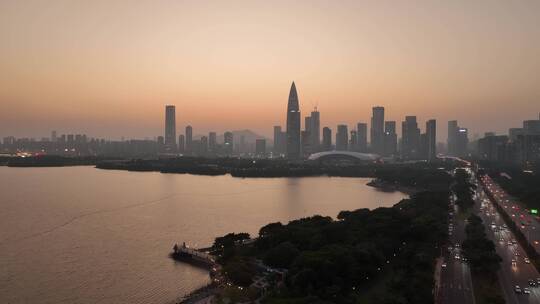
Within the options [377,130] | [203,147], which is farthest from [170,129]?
[377,130]

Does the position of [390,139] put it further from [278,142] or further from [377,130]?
[278,142]

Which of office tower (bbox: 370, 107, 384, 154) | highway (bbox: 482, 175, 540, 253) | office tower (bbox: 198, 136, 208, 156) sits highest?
office tower (bbox: 370, 107, 384, 154)

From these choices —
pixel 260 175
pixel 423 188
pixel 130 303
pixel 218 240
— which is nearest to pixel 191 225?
pixel 218 240

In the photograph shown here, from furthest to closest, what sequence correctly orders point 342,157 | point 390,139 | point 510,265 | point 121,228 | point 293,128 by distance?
point 390,139, point 293,128, point 342,157, point 121,228, point 510,265

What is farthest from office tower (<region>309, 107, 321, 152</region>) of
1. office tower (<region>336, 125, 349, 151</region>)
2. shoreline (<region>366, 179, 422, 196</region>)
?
shoreline (<region>366, 179, 422, 196</region>)

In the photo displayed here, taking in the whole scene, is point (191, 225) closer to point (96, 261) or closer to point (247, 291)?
point (96, 261)

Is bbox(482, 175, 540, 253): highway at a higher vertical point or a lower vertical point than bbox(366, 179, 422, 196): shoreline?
lower

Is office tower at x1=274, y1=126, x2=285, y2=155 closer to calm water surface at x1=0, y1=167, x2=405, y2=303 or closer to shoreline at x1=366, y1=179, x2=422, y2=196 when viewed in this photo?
shoreline at x1=366, y1=179, x2=422, y2=196

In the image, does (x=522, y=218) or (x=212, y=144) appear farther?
(x=212, y=144)
